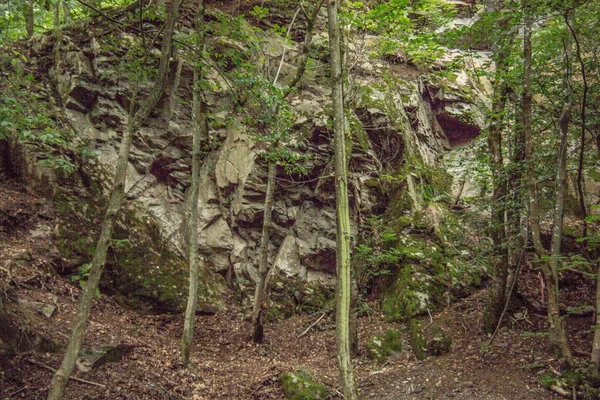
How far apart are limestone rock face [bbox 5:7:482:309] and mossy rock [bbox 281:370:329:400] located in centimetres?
403

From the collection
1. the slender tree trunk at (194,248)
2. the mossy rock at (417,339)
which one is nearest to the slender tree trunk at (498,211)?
the mossy rock at (417,339)

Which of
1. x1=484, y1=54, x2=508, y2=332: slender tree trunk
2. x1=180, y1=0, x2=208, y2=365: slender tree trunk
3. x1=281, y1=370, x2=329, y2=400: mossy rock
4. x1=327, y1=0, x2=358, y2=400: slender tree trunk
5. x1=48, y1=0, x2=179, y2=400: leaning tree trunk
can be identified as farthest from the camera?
x1=484, y1=54, x2=508, y2=332: slender tree trunk

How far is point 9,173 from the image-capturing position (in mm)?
9539

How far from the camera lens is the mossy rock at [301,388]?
659 centimetres

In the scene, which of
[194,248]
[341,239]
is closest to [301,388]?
[194,248]

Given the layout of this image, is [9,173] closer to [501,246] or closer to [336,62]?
[336,62]

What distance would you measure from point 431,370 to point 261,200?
21.8ft

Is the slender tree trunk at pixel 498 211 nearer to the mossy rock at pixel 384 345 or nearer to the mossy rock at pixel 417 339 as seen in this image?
the mossy rock at pixel 417 339

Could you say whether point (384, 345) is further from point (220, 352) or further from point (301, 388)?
point (220, 352)

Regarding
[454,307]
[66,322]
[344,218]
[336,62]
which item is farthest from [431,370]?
[66,322]

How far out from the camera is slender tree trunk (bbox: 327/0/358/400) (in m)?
4.16

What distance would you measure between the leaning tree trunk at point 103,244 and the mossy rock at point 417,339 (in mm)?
6904

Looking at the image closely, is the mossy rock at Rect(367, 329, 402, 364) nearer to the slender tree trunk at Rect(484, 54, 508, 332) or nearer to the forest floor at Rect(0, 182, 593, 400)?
the forest floor at Rect(0, 182, 593, 400)

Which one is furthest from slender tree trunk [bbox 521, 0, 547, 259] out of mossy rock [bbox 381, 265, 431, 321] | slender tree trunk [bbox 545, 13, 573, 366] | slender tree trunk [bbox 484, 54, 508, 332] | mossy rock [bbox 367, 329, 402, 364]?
mossy rock [bbox 367, 329, 402, 364]
